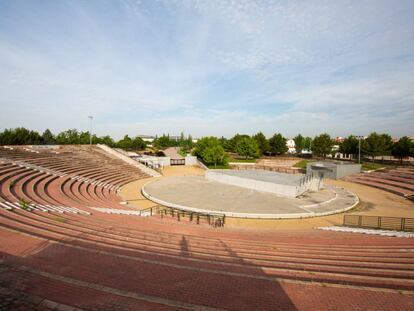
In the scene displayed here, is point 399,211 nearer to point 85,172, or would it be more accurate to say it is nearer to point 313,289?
point 313,289

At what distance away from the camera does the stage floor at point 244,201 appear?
69.2 feet

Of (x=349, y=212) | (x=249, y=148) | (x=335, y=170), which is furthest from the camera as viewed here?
(x=249, y=148)

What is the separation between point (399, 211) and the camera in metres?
22.5

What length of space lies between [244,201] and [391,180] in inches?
1044

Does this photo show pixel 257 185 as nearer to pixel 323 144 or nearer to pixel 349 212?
pixel 349 212

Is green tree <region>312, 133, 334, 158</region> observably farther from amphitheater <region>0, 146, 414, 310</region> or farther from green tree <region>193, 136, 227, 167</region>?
amphitheater <region>0, 146, 414, 310</region>

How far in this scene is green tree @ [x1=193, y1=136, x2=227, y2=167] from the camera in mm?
55938

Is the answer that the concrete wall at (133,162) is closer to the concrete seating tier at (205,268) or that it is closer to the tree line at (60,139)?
the tree line at (60,139)

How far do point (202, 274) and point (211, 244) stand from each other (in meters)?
3.83

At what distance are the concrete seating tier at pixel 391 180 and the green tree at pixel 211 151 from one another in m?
26.3

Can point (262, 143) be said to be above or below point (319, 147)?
above

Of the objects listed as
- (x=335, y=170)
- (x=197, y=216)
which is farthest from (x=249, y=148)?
(x=197, y=216)

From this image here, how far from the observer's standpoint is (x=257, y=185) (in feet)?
97.2

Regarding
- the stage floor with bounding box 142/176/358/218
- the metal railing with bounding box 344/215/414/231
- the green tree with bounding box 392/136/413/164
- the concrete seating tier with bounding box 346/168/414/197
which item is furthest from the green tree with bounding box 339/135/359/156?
the metal railing with bounding box 344/215/414/231
